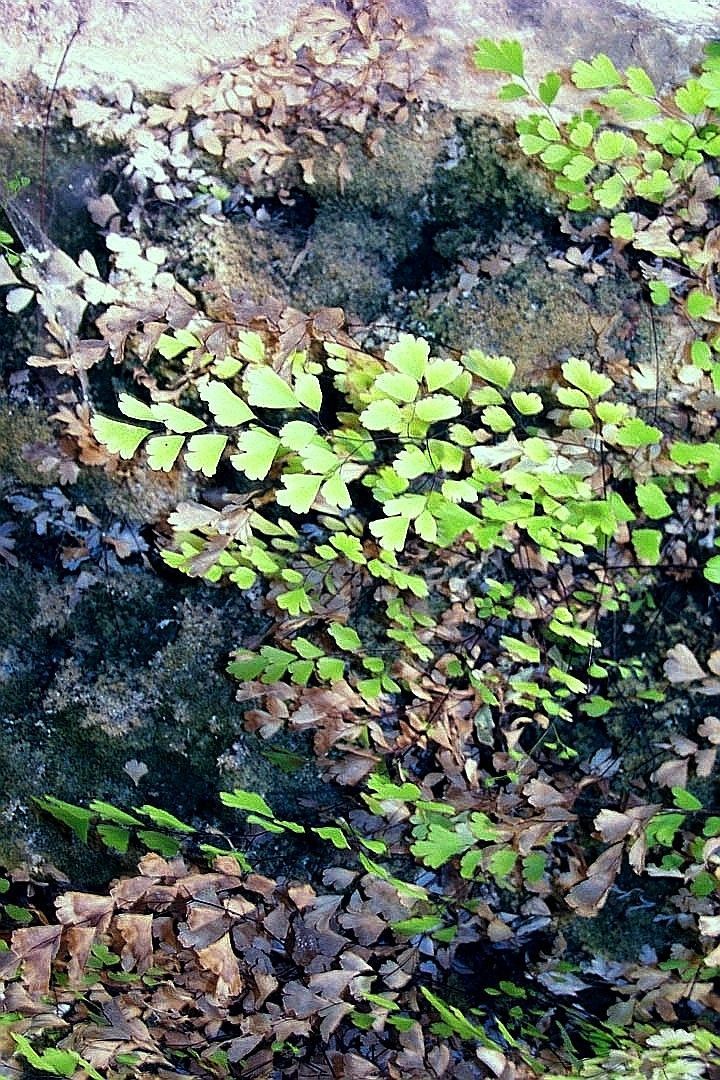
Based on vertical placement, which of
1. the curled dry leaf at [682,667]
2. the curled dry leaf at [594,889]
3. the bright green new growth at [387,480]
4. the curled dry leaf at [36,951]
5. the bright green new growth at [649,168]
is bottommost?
the curled dry leaf at [36,951]

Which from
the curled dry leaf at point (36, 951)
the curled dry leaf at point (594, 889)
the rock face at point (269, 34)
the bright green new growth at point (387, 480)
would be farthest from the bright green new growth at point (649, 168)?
the curled dry leaf at point (36, 951)

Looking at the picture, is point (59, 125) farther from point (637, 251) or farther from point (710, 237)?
point (710, 237)

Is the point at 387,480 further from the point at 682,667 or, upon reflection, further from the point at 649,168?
the point at 649,168

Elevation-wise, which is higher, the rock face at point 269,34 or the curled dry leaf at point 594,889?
the rock face at point 269,34

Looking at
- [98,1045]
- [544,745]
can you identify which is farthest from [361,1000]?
[544,745]

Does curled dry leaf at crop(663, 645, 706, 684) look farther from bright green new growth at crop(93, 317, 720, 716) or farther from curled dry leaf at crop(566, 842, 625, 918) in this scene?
curled dry leaf at crop(566, 842, 625, 918)

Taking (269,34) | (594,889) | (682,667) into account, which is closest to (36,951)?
(594,889)

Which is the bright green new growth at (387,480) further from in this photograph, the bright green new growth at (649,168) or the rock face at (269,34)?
the rock face at (269,34)

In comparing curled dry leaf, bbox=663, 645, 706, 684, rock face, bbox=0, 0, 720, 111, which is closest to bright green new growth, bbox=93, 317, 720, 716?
curled dry leaf, bbox=663, 645, 706, 684

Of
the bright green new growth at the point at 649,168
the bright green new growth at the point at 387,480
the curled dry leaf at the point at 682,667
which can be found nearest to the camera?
the bright green new growth at the point at 387,480
